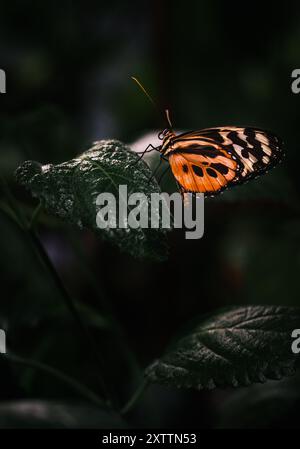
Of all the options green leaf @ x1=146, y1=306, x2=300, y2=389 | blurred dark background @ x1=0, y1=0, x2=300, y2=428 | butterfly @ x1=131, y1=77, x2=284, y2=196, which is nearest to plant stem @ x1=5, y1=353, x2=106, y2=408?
blurred dark background @ x1=0, y1=0, x2=300, y2=428

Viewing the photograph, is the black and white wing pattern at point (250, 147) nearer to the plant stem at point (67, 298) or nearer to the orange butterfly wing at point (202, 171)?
the orange butterfly wing at point (202, 171)

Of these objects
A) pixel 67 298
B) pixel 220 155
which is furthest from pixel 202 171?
pixel 67 298

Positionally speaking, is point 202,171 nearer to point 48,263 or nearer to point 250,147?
point 250,147

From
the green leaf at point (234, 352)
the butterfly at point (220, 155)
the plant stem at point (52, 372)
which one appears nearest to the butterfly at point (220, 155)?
the butterfly at point (220, 155)

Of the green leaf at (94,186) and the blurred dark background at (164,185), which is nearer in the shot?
the green leaf at (94,186)

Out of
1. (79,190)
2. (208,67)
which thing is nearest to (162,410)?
(79,190)

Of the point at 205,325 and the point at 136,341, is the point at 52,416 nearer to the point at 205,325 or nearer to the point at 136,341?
the point at 205,325
